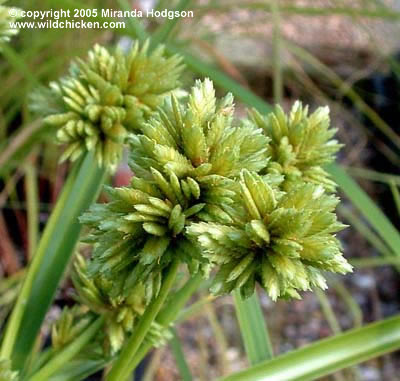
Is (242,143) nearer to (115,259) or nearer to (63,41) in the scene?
(115,259)

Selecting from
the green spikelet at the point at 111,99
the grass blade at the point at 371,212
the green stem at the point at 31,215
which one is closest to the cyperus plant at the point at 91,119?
the green spikelet at the point at 111,99

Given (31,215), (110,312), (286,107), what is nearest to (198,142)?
(110,312)

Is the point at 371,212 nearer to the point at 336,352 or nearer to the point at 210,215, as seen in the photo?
the point at 336,352

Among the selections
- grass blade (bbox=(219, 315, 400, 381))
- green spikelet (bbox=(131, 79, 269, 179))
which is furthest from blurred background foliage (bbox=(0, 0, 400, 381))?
green spikelet (bbox=(131, 79, 269, 179))

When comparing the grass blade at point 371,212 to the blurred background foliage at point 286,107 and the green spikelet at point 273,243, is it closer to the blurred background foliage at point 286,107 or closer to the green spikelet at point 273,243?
the blurred background foliage at point 286,107

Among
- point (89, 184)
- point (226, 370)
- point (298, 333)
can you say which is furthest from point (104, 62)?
point (298, 333)

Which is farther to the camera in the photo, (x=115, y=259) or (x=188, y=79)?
(x=188, y=79)
